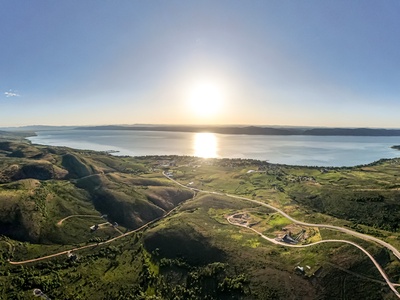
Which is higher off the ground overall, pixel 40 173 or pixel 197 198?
pixel 40 173

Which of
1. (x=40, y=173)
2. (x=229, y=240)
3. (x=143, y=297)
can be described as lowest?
(x=143, y=297)

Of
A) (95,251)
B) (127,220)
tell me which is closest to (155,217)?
(127,220)

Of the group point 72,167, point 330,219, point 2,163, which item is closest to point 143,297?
point 330,219

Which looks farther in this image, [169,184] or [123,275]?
[169,184]

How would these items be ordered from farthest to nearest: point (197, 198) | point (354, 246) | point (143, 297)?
point (197, 198) < point (354, 246) < point (143, 297)

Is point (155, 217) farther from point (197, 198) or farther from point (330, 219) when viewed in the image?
point (330, 219)

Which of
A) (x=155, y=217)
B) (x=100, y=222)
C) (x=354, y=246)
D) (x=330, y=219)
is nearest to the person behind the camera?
(x=354, y=246)
